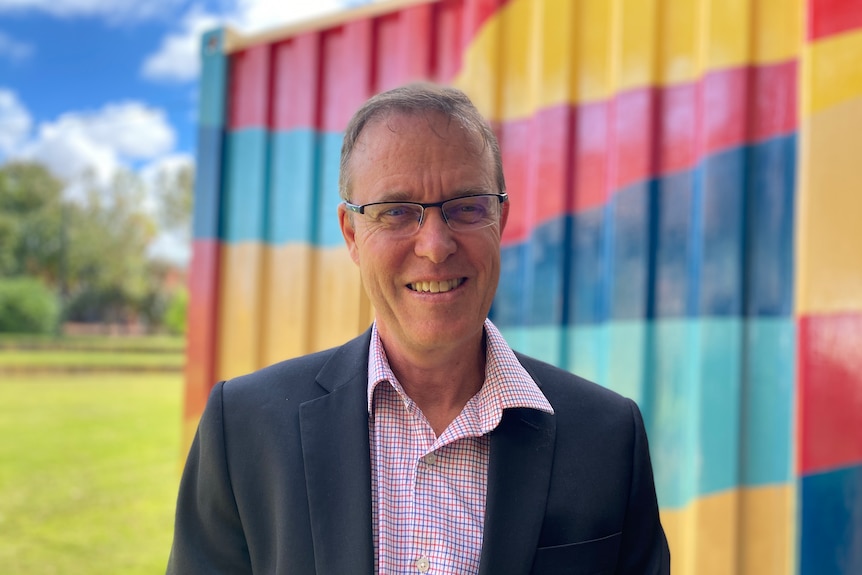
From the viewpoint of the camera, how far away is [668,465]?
2.39 metres

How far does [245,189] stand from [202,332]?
74 centimetres

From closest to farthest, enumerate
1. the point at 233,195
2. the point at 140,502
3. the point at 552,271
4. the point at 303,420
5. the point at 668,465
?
the point at 303,420, the point at 668,465, the point at 552,271, the point at 233,195, the point at 140,502

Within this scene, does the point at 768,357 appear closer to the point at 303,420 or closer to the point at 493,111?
the point at 493,111

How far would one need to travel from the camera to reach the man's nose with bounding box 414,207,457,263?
1.39m

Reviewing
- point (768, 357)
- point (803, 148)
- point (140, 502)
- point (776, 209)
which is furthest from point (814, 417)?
point (140, 502)

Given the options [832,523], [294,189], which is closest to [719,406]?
[832,523]

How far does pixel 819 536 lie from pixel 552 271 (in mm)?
1208

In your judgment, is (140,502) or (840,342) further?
(140,502)

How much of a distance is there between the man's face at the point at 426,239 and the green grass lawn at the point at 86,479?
295 centimetres

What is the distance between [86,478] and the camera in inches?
439

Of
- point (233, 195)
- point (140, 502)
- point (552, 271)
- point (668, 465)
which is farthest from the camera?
point (140, 502)

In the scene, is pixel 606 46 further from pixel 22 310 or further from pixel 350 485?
pixel 22 310

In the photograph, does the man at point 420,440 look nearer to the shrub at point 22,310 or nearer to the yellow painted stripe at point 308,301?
the yellow painted stripe at point 308,301

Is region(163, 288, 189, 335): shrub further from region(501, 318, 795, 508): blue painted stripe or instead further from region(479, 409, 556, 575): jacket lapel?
region(479, 409, 556, 575): jacket lapel
